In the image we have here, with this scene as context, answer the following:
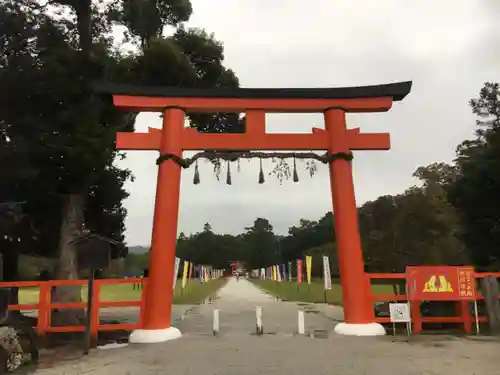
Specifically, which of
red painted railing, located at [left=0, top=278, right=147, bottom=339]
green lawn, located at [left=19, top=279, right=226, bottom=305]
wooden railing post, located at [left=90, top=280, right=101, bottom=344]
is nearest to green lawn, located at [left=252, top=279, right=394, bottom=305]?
green lawn, located at [left=19, top=279, right=226, bottom=305]

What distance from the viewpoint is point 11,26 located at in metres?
12.3

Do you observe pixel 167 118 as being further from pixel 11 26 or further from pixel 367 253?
pixel 367 253

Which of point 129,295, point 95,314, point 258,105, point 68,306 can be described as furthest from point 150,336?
point 129,295

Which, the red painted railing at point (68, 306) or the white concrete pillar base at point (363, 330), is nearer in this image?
the red painted railing at point (68, 306)

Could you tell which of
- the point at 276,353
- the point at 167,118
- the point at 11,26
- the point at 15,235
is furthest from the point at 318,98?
the point at 15,235

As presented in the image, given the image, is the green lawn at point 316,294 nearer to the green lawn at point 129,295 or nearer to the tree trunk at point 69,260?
the green lawn at point 129,295

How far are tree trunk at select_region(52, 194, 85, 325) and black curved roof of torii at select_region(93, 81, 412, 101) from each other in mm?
Answer: 4150

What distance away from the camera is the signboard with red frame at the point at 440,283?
9.95 m

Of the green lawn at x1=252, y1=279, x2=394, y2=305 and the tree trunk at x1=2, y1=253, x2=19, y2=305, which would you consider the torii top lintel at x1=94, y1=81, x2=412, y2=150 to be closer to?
the tree trunk at x1=2, y1=253, x2=19, y2=305

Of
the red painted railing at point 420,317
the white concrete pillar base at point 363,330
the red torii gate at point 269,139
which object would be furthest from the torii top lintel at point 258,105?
the white concrete pillar base at point 363,330

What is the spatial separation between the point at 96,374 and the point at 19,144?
24.4ft

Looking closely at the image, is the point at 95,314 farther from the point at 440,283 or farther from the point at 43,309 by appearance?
the point at 440,283

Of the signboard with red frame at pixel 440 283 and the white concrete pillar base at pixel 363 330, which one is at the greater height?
the signboard with red frame at pixel 440 283

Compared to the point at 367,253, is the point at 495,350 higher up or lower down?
lower down
